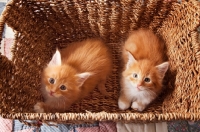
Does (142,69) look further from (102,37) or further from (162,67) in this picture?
(102,37)

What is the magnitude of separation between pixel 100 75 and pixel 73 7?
18.9 inches

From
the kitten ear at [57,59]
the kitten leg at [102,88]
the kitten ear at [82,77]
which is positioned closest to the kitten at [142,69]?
the kitten leg at [102,88]

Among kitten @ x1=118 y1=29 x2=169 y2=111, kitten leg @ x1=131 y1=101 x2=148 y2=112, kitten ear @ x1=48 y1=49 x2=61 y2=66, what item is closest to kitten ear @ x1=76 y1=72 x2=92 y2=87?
kitten ear @ x1=48 y1=49 x2=61 y2=66

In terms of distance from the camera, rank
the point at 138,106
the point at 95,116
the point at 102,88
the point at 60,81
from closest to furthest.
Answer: the point at 95,116, the point at 60,81, the point at 138,106, the point at 102,88

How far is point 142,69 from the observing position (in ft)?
4.72

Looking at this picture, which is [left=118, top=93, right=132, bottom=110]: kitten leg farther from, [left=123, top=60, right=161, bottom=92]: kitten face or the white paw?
[left=123, top=60, right=161, bottom=92]: kitten face

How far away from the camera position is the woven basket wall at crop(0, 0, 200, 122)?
1.32m

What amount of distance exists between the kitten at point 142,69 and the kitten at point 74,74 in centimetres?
16

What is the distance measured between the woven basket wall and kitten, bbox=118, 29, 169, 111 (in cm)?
Result: 7

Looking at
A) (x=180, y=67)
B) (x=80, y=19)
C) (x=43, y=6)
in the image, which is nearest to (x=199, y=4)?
(x=180, y=67)

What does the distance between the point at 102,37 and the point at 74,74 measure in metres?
0.49

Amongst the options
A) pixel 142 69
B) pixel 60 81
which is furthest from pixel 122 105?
pixel 60 81

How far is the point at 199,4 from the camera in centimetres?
138

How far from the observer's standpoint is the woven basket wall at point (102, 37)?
132cm
